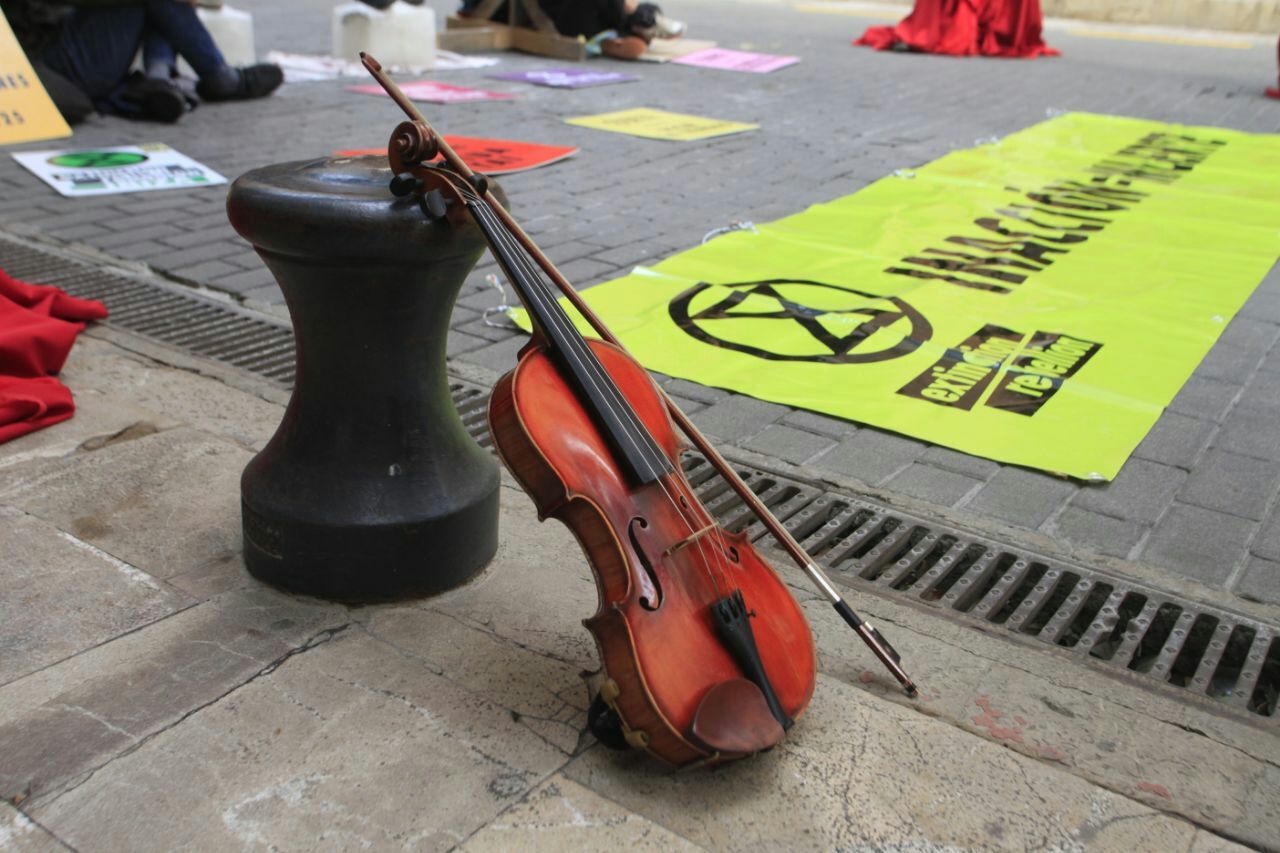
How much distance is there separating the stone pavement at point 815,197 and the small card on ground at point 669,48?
0.93 feet

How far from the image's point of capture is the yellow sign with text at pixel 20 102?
5.23 metres

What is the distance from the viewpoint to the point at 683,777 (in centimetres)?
175

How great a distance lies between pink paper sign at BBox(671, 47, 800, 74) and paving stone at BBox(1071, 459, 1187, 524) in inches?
257

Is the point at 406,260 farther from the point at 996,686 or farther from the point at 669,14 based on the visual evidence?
the point at 669,14

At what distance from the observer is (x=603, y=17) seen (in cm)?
892

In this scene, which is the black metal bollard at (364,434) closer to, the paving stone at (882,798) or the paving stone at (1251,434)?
the paving stone at (882,798)

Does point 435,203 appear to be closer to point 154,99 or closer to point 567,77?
point 154,99

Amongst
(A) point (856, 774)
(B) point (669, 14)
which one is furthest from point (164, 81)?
(B) point (669, 14)

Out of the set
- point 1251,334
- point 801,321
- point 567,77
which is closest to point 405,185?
point 801,321

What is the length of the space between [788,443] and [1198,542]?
95cm

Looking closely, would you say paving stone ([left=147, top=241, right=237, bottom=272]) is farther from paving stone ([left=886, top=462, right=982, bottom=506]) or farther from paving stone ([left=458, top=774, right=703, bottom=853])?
paving stone ([left=458, top=774, right=703, bottom=853])

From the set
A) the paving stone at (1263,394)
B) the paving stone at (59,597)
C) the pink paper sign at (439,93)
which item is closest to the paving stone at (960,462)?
the paving stone at (1263,394)

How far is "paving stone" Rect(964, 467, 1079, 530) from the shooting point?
2635mm

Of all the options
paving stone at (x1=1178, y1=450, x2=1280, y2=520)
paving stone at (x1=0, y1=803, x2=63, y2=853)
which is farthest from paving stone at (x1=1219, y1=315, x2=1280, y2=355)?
paving stone at (x1=0, y1=803, x2=63, y2=853)
